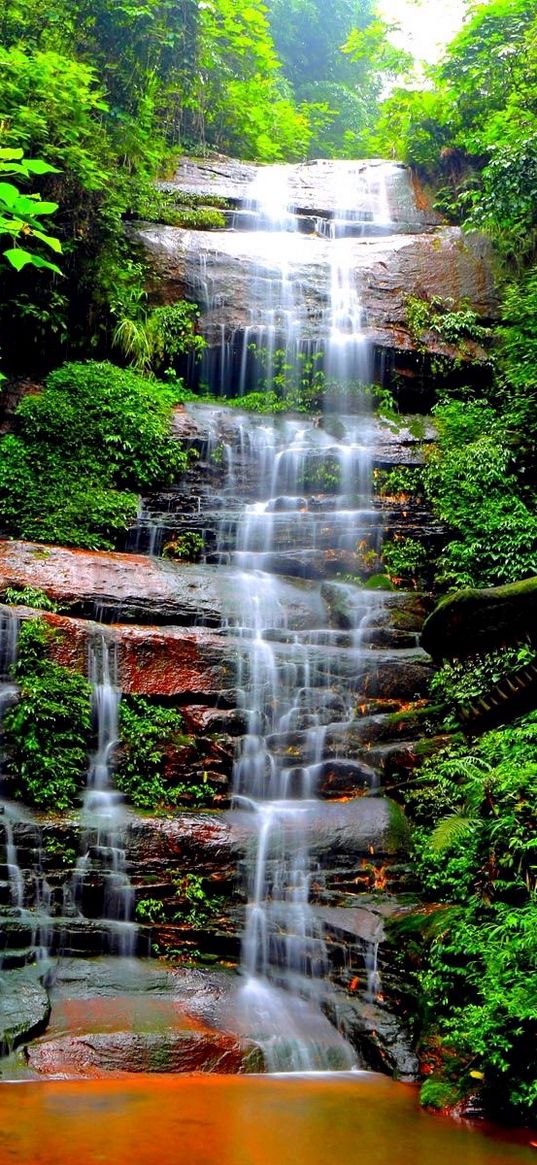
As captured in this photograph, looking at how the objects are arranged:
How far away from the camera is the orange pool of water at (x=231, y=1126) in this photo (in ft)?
13.2

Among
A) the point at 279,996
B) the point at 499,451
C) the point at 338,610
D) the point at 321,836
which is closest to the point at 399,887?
the point at 321,836

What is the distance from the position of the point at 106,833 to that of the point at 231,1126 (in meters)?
3.36

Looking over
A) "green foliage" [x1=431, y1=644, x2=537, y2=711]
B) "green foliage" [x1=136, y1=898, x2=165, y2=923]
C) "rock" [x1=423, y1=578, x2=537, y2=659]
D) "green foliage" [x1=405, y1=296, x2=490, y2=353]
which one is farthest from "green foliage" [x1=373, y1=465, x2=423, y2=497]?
"green foliage" [x1=136, y1=898, x2=165, y2=923]

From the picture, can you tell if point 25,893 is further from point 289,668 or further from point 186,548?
point 186,548

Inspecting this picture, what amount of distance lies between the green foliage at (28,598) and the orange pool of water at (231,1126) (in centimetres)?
529

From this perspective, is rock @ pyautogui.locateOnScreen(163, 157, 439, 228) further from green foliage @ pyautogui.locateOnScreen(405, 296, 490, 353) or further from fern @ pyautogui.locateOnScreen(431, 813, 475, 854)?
fern @ pyautogui.locateOnScreen(431, 813, 475, 854)

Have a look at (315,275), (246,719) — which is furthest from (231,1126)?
(315,275)

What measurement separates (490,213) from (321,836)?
10.5m

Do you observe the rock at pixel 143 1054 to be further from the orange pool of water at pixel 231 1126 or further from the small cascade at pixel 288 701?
the small cascade at pixel 288 701

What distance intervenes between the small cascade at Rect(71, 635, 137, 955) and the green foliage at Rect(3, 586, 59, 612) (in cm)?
86

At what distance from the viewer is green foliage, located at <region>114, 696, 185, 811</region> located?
27.9 ft

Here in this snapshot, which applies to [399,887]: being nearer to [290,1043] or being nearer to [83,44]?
[290,1043]

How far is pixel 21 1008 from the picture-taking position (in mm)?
5852

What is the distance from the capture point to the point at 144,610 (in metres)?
10.1
